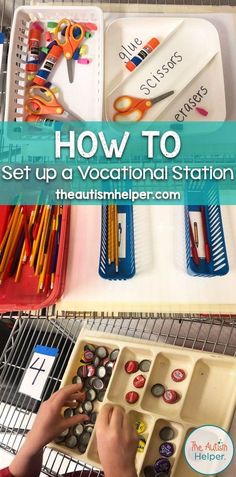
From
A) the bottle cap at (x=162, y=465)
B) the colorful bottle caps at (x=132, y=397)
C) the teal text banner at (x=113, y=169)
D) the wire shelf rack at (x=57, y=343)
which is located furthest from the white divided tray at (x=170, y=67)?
the bottle cap at (x=162, y=465)

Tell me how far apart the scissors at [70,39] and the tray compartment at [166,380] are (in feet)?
1.88

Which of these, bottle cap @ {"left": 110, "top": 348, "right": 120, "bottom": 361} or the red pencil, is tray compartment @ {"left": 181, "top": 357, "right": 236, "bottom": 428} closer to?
bottle cap @ {"left": 110, "top": 348, "right": 120, "bottom": 361}

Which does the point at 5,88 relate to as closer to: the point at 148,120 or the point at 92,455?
the point at 148,120

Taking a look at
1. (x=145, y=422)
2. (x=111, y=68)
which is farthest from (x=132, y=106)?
(x=145, y=422)

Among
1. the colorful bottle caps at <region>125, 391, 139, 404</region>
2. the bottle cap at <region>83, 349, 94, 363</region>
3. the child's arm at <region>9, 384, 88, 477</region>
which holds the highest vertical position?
the bottle cap at <region>83, 349, 94, 363</region>

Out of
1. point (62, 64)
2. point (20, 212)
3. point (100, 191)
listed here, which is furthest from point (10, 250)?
point (62, 64)

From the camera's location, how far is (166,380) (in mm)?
885

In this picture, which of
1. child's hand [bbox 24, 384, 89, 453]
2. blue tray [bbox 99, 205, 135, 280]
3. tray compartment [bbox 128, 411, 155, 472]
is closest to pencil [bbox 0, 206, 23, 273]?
blue tray [bbox 99, 205, 135, 280]

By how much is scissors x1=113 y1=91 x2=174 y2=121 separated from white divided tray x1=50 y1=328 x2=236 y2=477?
1.42ft

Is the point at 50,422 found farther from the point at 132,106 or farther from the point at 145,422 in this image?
the point at 132,106

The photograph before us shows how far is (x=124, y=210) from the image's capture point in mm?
812

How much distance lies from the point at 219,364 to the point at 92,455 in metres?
0.29

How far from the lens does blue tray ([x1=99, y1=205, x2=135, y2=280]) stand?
2.46 feet

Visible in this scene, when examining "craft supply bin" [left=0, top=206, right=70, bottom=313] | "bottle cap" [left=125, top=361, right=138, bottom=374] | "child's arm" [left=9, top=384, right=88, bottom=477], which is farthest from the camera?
"bottle cap" [left=125, top=361, right=138, bottom=374]
